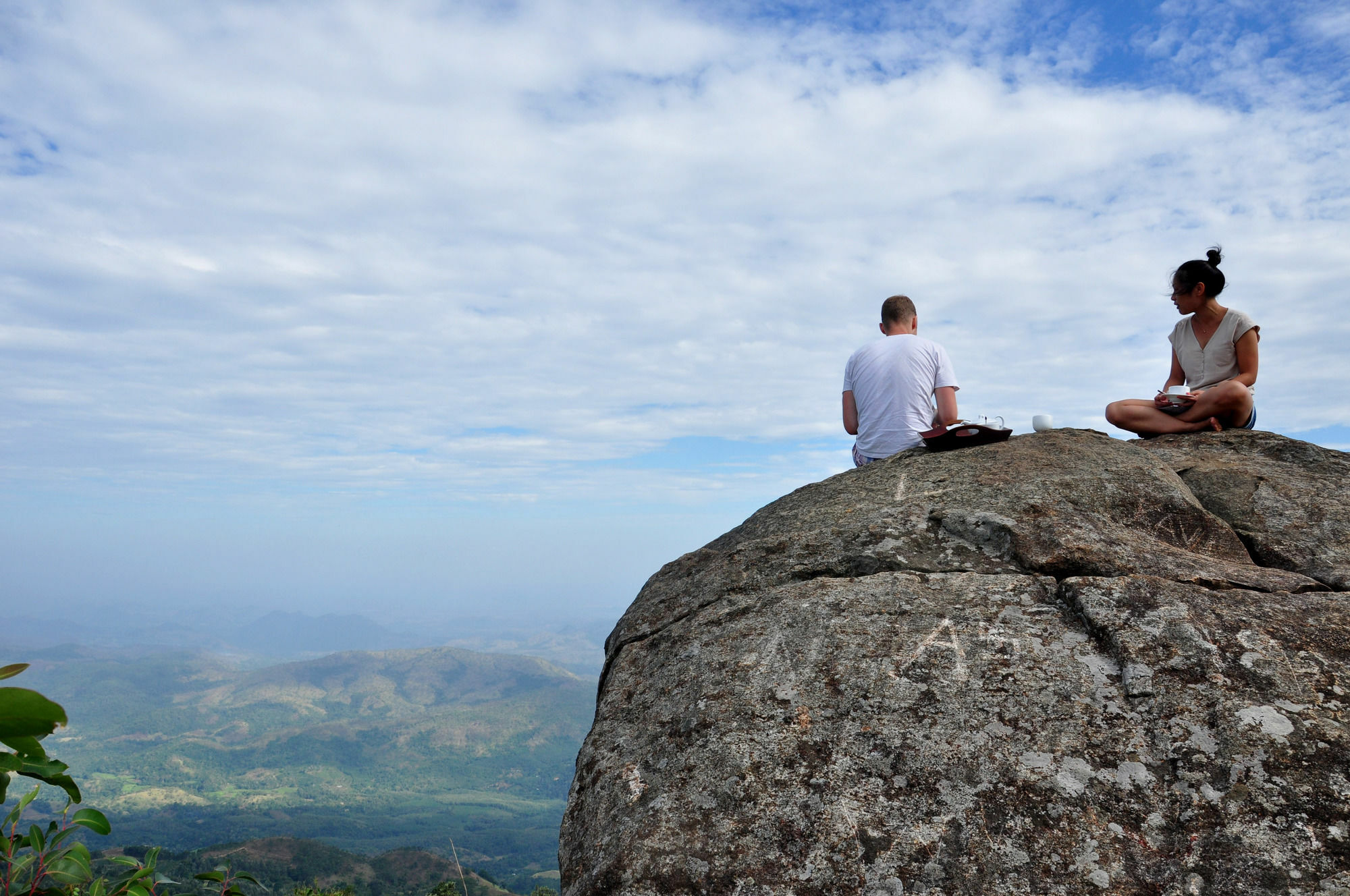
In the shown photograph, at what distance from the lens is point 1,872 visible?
123 inches

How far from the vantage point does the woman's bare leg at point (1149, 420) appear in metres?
10.3

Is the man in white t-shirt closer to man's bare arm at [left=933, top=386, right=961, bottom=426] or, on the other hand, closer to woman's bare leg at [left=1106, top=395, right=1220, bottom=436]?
man's bare arm at [left=933, top=386, right=961, bottom=426]

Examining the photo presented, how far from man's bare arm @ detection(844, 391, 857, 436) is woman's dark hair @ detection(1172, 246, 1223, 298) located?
4.58 meters

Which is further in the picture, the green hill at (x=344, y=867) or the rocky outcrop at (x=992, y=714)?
the green hill at (x=344, y=867)

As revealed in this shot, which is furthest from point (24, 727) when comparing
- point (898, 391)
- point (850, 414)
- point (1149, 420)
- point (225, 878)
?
point (1149, 420)

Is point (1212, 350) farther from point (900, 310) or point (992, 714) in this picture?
point (992, 714)

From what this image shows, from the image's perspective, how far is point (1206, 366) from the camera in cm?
1053

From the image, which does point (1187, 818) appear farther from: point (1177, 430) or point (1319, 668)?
point (1177, 430)

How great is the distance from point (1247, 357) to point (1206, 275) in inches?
47.7

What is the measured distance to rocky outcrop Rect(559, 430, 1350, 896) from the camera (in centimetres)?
388

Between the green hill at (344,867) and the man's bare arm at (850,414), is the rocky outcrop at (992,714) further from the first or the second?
the green hill at (344,867)

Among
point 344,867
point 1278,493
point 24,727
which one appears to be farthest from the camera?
point 344,867

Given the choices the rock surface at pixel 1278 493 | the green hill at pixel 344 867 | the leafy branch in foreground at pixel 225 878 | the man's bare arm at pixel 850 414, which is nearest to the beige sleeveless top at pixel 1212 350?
the rock surface at pixel 1278 493

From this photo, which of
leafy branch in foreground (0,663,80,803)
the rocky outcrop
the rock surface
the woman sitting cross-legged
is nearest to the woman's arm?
the woman sitting cross-legged
